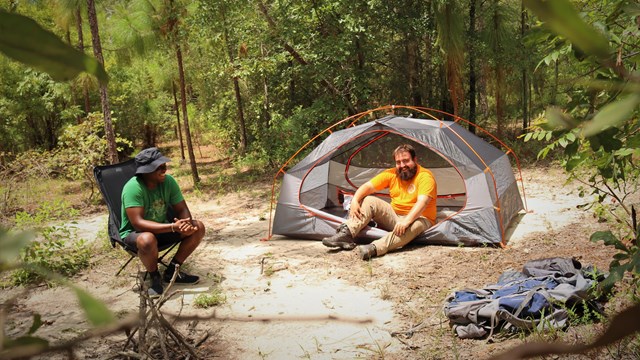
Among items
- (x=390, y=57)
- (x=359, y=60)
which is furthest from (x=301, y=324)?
(x=390, y=57)

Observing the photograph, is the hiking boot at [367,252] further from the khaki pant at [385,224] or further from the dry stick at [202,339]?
the dry stick at [202,339]

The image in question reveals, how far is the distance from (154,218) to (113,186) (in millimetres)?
692

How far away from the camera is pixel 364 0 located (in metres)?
7.55

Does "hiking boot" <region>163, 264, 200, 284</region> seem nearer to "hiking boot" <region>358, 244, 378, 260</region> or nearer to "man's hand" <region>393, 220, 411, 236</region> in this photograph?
"hiking boot" <region>358, 244, 378, 260</region>

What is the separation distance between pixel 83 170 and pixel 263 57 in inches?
118

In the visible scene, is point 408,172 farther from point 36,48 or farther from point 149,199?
point 36,48

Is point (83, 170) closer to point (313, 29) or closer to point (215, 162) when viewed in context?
point (313, 29)

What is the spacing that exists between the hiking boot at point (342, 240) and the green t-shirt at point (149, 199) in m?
1.33

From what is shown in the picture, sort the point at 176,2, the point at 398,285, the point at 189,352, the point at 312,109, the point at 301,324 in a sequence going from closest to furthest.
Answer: the point at 189,352 < the point at 301,324 < the point at 398,285 < the point at 312,109 < the point at 176,2

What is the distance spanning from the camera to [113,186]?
14.6ft

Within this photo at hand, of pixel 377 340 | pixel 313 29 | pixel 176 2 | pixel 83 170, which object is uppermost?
pixel 176 2

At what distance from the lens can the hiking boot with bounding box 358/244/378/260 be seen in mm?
4352

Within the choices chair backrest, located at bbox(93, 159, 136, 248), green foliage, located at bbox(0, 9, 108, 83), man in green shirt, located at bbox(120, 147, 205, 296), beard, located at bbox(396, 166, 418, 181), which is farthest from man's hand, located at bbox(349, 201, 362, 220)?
green foliage, located at bbox(0, 9, 108, 83)

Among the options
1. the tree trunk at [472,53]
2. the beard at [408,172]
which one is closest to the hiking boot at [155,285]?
the beard at [408,172]
